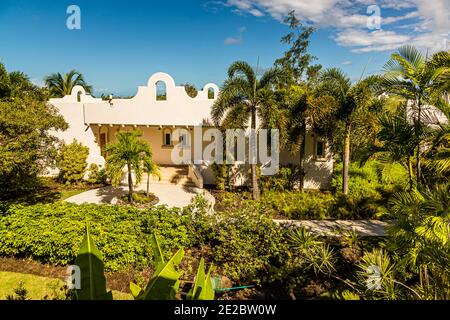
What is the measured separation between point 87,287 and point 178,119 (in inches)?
583

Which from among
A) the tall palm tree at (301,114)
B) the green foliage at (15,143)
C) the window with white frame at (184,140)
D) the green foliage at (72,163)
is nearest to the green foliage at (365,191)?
the tall palm tree at (301,114)

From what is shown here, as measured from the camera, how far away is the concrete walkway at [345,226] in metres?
10.1

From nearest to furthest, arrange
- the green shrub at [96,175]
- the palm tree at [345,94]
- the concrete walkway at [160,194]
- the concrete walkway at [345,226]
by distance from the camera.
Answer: the concrete walkway at [345,226] → the palm tree at [345,94] → the concrete walkway at [160,194] → the green shrub at [96,175]

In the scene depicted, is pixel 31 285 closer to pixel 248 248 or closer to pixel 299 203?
pixel 248 248

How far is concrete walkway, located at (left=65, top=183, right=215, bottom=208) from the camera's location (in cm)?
1364

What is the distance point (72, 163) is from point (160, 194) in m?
6.14

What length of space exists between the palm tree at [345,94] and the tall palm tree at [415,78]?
465 centimetres

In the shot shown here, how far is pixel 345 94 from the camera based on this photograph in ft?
44.1

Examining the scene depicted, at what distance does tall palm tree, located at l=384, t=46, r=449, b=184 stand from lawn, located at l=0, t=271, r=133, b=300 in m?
9.15

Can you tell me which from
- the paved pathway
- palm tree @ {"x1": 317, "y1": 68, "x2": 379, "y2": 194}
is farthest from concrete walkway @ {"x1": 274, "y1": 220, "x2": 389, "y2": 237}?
palm tree @ {"x1": 317, "y1": 68, "x2": 379, "y2": 194}

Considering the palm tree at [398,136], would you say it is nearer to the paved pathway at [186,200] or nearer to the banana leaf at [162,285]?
the paved pathway at [186,200]

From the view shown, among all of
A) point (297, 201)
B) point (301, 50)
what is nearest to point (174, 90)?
point (297, 201)
